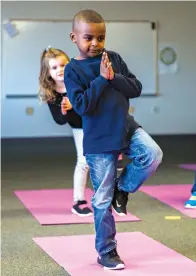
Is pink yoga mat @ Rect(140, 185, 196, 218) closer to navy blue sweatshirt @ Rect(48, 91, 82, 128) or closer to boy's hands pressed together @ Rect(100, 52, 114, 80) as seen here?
navy blue sweatshirt @ Rect(48, 91, 82, 128)

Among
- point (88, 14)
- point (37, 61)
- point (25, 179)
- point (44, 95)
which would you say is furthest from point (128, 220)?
point (37, 61)

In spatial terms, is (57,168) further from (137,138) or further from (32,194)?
(137,138)

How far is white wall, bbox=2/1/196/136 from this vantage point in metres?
10.0

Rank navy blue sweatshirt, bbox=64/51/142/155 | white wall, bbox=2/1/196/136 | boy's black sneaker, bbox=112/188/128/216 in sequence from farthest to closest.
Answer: white wall, bbox=2/1/196/136 → boy's black sneaker, bbox=112/188/128/216 → navy blue sweatshirt, bbox=64/51/142/155

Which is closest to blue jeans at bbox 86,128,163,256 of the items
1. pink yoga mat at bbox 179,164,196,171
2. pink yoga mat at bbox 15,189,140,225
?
pink yoga mat at bbox 15,189,140,225

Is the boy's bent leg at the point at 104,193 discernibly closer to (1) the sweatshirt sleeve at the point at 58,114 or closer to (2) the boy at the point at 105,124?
(2) the boy at the point at 105,124

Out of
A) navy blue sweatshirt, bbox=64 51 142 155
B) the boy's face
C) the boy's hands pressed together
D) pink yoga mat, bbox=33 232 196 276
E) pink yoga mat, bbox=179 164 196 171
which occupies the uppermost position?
the boy's face

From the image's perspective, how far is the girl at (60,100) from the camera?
13.6 ft

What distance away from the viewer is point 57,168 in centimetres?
685

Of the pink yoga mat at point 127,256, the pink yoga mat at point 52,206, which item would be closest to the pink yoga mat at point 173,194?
the pink yoga mat at point 52,206

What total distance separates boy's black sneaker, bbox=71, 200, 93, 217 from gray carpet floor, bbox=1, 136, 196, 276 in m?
0.31

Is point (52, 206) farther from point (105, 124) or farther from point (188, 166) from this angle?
point (188, 166)

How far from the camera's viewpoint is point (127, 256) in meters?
3.16

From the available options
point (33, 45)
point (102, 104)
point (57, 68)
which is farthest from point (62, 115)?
point (33, 45)
